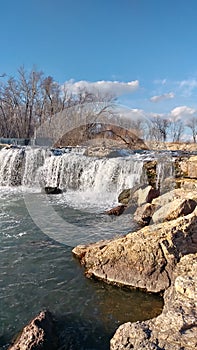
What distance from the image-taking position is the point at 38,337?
258cm

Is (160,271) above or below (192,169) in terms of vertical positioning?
below

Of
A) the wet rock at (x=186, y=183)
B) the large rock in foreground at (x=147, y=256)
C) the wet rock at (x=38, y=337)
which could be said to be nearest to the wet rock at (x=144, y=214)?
the wet rock at (x=186, y=183)

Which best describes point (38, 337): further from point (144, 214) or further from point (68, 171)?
point (68, 171)

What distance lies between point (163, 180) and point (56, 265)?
225 inches

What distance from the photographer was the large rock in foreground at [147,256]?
12.2 feet

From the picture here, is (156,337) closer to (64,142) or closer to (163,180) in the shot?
(163,180)

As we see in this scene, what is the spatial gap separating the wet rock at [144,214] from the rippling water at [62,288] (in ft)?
0.85

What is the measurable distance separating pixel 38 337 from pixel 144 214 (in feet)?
14.9

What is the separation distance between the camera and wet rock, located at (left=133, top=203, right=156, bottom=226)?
6.59 m

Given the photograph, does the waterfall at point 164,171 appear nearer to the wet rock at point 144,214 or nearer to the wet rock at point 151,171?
the wet rock at point 151,171

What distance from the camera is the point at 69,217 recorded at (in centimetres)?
708

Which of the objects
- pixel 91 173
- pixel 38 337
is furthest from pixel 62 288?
pixel 91 173

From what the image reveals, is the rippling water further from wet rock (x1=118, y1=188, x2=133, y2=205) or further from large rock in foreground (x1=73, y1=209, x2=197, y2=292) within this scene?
wet rock (x1=118, y1=188, x2=133, y2=205)

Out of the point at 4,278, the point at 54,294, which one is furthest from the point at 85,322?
the point at 4,278
